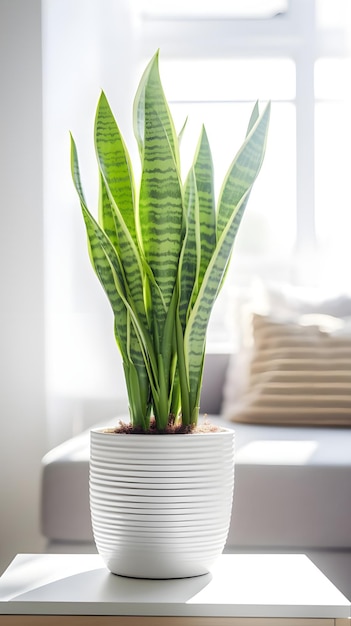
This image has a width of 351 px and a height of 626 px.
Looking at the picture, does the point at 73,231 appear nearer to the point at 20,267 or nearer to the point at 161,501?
the point at 20,267

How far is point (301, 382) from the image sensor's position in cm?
227

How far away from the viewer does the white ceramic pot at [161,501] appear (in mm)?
1040

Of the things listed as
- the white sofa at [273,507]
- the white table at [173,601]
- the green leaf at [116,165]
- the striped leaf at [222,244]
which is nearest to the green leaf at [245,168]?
the striped leaf at [222,244]

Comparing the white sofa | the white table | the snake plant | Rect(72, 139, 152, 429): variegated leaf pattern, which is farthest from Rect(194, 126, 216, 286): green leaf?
the white sofa

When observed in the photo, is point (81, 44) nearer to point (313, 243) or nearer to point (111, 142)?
point (313, 243)

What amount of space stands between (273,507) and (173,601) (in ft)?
2.40

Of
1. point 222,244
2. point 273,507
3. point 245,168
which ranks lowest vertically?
point 273,507

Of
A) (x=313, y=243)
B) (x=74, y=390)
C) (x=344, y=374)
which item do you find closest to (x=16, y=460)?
(x=74, y=390)

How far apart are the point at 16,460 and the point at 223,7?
199 centimetres

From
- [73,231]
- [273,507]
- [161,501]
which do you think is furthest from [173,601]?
[73,231]

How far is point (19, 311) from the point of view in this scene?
2293 millimetres

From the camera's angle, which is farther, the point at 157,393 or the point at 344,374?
the point at 344,374

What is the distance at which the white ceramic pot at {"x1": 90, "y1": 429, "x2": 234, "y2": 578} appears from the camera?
1.04 m

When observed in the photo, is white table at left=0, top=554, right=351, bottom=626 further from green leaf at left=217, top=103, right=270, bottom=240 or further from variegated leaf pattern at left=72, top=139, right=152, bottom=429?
green leaf at left=217, top=103, right=270, bottom=240
